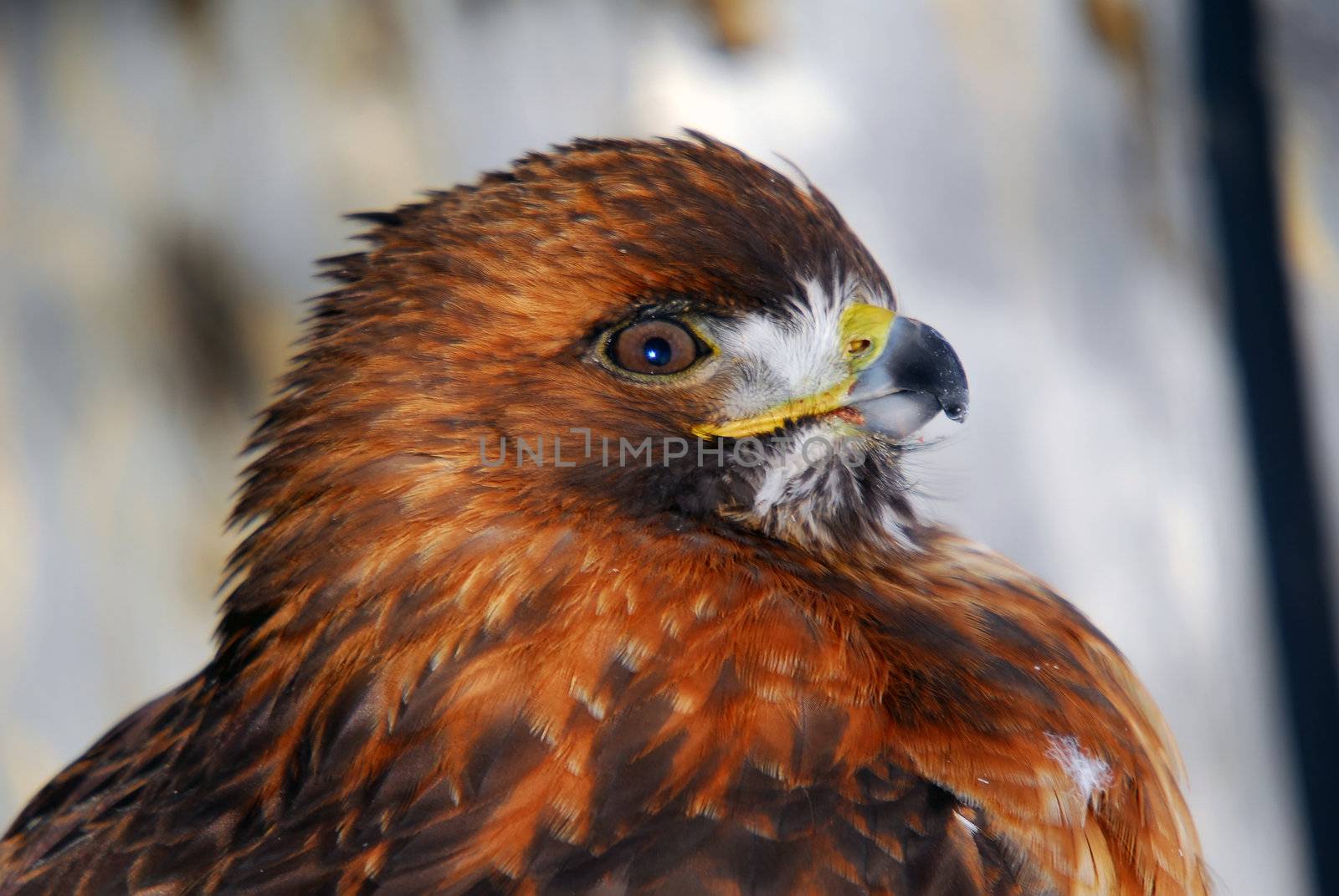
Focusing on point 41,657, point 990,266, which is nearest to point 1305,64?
point 990,266

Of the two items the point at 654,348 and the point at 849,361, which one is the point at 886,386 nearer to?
the point at 849,361

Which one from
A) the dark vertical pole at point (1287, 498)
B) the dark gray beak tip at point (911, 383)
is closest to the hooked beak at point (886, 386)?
the dark gray beak tip at point (911, 383)

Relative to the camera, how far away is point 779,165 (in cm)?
195

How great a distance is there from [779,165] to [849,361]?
2.64 ft

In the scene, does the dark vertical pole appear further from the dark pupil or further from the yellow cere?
the dark pupil

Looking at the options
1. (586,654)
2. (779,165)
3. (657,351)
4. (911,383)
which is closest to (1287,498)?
(779,165)

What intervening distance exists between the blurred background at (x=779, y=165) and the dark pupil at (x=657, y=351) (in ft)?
2.51

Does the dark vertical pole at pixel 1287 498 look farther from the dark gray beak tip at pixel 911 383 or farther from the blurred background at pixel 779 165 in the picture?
the dark gray beak tip at pixel 911 383

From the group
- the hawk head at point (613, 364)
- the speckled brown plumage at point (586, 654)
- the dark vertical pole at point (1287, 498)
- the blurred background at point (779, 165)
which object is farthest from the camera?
the dark vertical pole at point (1287, 498)

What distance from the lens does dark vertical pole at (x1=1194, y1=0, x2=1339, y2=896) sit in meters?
2.16

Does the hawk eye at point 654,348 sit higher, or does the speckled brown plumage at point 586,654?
the hawk eye at point 654,348

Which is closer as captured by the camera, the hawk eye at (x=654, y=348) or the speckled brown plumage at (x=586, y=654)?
the speckled brown plumage at (x=586, y=654)

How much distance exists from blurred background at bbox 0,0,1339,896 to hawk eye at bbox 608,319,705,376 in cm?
76

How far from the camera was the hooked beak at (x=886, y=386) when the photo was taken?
1199 mm
